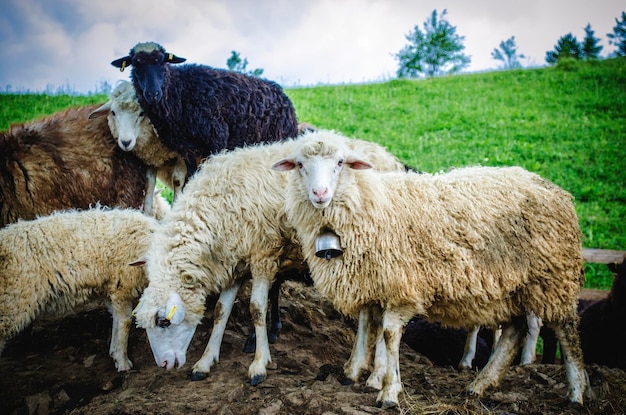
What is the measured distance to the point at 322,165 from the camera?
412 cm

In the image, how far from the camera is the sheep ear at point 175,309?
14.6ft

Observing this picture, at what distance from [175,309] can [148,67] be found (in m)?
2.94

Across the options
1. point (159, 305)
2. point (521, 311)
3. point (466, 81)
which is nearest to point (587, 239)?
point (521, 311)

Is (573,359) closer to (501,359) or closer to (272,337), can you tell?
(501,359)

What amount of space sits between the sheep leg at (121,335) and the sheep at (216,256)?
0.73 metres

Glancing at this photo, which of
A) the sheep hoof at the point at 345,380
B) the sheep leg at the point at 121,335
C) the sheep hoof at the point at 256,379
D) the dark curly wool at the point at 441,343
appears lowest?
the dark curly wool at the point at 441,343

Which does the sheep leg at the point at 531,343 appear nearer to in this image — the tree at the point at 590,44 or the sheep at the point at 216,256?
the sheep at the point at 216,256

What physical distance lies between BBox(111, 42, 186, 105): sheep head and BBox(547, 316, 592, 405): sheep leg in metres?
4.72

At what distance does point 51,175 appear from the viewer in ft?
20.4

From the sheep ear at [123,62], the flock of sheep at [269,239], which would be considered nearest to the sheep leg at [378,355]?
the flock of sheep at [269,239]

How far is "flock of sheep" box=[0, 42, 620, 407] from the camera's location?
4172 mm

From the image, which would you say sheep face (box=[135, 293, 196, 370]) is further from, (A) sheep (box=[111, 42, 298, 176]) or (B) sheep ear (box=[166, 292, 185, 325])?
(A) sheep (box=[111, 42, 298, 176])

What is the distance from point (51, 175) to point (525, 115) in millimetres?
17398

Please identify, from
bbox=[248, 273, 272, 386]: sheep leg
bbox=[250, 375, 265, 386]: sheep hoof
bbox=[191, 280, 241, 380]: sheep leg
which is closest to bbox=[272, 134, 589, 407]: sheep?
bbox=[248, 273, 272, 386]: sheep leg
